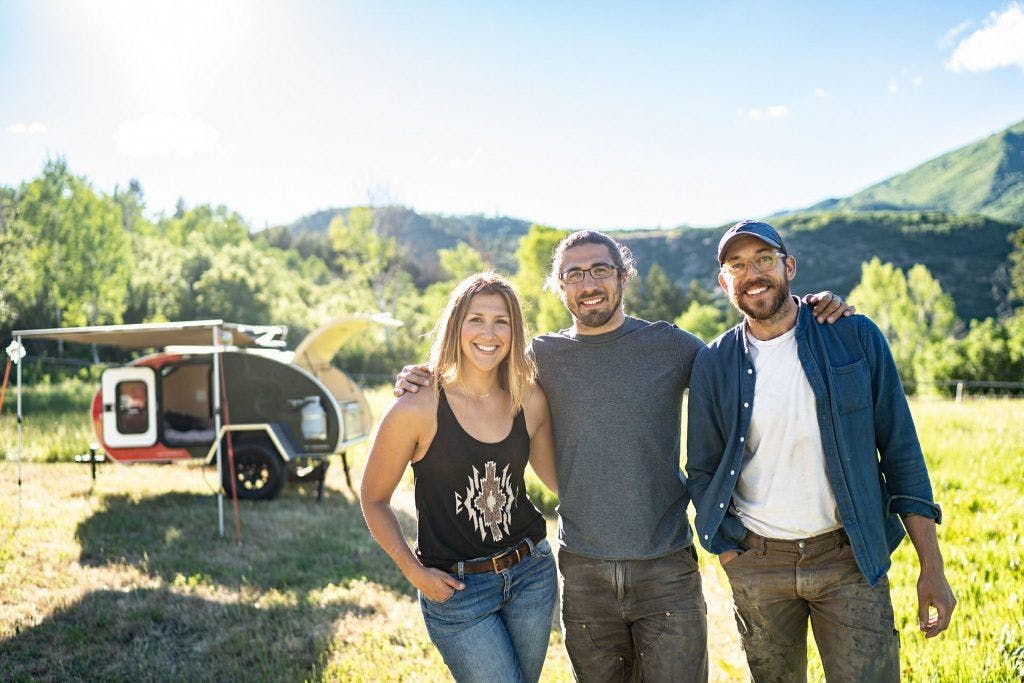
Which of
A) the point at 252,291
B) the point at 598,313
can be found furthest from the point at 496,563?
the point at 252,291

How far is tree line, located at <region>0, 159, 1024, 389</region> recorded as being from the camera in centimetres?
2922

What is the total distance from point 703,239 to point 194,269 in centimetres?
8946

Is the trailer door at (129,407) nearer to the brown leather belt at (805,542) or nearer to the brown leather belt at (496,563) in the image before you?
the brown leather belt at (496,563)

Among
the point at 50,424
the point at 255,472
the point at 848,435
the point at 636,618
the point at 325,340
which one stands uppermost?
the point at 848,435

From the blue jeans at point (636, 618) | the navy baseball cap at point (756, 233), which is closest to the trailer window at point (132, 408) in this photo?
the blue jeans at point (636, 618)

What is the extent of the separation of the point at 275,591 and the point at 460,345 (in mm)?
4531

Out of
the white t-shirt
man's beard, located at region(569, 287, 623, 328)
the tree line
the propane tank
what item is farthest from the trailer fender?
the tree line

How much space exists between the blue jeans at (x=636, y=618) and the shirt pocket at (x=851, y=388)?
0.89m

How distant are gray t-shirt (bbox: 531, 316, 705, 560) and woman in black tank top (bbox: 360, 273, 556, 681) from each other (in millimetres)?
219

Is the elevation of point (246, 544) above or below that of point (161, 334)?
below

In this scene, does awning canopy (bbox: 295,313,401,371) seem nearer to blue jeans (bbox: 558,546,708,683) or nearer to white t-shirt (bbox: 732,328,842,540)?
blue jeans (bbox: 558,546,708,683)

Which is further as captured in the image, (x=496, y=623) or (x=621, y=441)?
(x=621, y=441)

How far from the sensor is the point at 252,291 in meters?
36.1

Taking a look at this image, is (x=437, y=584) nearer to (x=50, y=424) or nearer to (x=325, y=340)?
(x=325, y=340)
